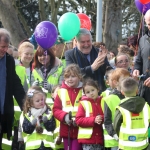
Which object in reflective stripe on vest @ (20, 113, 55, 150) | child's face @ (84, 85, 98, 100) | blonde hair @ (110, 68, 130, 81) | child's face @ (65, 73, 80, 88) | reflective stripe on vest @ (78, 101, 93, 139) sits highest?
blonde hair @ (110, 68, 130, 81)

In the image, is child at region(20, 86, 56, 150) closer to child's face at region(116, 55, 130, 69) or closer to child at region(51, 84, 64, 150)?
child at region(51, 84, 64, 150)

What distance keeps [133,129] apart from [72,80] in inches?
47.6

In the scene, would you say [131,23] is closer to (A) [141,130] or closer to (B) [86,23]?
(B) [86,23]

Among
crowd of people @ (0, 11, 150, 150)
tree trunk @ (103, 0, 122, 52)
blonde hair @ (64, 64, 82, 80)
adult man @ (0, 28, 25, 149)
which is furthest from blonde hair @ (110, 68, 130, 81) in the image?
tree trunk @ (103, 0, 122, 52)

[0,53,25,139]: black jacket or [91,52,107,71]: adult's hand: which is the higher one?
[91,52,107,71]: adult's hand

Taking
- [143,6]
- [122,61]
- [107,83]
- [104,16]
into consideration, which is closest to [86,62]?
[107,83]

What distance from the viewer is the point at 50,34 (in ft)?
22.5

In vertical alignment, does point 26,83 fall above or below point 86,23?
below

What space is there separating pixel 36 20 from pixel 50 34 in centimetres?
1929

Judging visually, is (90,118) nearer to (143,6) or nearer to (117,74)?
(117,74)

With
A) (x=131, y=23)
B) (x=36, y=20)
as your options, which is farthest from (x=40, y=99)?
(x=36, y=20)

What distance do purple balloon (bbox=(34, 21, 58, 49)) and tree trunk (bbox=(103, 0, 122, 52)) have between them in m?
5.31

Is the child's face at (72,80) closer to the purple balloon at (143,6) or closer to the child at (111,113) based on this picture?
the child at (111,113)

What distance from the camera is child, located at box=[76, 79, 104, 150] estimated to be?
561 centimetres
